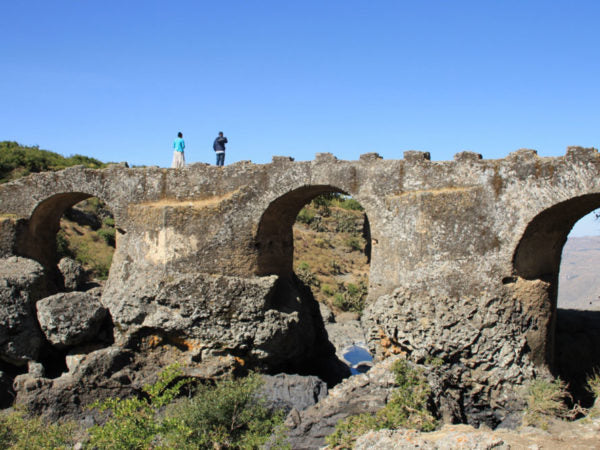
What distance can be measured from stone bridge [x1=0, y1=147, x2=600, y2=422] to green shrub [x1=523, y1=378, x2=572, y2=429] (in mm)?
326

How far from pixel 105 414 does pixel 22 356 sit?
7.89 feet

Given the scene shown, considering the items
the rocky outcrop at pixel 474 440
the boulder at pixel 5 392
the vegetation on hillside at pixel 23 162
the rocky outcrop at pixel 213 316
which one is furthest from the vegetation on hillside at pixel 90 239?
the rocky outcrop at pixel 474 440

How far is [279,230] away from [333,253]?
22.2m

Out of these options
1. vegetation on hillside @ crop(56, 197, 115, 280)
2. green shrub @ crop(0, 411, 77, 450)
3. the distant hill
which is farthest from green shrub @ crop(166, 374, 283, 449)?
the distant hill

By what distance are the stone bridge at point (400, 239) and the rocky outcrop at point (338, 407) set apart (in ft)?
3.06

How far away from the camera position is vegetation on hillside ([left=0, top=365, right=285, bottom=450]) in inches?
380

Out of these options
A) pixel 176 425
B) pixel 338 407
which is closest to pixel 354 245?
pixel 338 407

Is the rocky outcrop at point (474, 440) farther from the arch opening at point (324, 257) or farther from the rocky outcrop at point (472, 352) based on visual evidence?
the arch opening at point (324, 257)

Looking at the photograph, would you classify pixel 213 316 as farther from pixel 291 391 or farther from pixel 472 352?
pixel 472 352

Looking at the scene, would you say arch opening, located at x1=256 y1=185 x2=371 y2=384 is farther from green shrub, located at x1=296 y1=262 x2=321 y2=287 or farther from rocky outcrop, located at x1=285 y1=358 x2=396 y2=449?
rocky outcrop, located at x1=285 y1=358 x2=396 y2=449

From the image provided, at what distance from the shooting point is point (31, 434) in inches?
417

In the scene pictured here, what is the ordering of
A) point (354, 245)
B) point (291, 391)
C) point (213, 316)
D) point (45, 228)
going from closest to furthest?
point (291, 391), point (213, 316), point (45, 228), point (354, 245)

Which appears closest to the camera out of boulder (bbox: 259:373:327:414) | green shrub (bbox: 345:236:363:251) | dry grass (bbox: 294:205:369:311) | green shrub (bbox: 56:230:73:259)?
boulder (bbox: 259:373:327:414)

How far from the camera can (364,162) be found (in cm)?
1229
